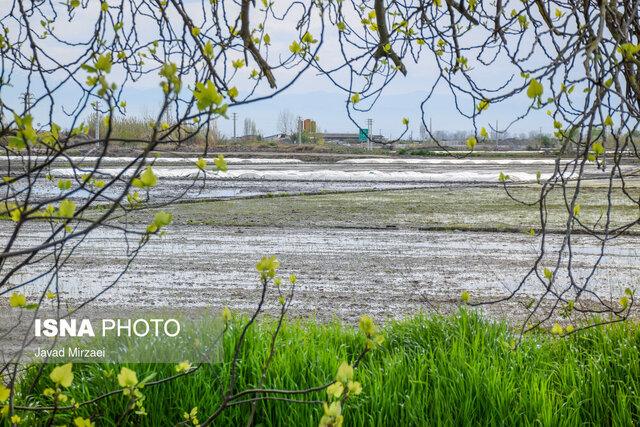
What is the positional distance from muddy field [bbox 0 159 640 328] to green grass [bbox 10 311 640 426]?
114cm

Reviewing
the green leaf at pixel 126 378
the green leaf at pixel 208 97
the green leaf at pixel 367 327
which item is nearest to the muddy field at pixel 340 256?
the green leaf at pixel 367 327

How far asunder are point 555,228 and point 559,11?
7.25 meters

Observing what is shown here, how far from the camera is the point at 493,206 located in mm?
13055

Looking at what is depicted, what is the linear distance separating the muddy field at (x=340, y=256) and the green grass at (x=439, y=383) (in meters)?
1.14

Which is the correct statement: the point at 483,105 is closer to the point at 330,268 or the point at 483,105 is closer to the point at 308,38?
the point at 308,38

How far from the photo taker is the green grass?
10.1 ft

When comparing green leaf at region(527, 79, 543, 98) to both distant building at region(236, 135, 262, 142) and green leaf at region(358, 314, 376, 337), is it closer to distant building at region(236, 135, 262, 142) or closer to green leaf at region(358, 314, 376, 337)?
green leaf at region(358, 314, 376, 337)

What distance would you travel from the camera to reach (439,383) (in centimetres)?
320

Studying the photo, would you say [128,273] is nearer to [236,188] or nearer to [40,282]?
[40,282]

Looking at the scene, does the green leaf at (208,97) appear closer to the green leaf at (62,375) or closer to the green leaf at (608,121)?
the green leaf at (62,375)

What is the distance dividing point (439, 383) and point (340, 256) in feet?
15.7

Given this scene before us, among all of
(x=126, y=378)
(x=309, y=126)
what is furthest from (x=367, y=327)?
(x=309, y=126)

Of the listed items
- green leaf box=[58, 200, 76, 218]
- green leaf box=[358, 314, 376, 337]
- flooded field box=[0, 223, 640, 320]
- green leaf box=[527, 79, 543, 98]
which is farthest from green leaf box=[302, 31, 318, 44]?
flooded field box=[0, 223, 640, 320]

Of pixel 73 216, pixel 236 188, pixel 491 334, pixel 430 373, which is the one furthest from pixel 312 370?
pixel 236 188
